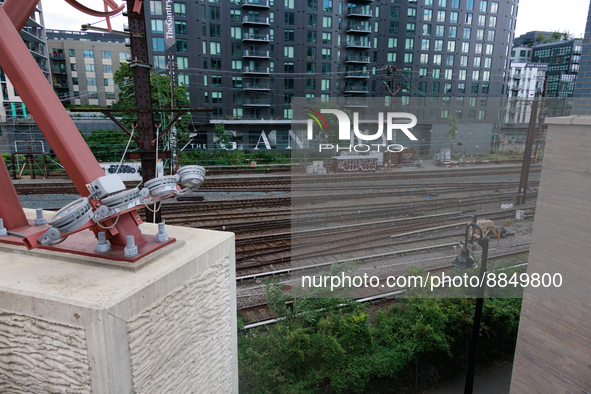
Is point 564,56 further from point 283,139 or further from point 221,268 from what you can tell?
point 221,268

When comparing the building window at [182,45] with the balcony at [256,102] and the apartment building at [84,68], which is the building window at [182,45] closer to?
the balcony at [256,102]

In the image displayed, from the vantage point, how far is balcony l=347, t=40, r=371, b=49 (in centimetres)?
4462

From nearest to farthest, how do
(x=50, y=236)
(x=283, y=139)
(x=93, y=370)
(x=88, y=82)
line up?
1. (x=93, y=370)
2. (x=50, y=236)
3. (x=283, y=139)
4. (x=88, y=82)

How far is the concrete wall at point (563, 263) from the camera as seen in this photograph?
4828 mm

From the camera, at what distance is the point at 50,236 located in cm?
308

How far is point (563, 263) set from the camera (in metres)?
5.09

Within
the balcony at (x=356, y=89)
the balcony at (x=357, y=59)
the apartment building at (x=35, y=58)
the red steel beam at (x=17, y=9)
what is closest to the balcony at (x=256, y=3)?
the balcony at (x=357, y=59)

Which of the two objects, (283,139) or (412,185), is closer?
(412,185)

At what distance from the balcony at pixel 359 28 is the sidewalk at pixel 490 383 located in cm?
4274

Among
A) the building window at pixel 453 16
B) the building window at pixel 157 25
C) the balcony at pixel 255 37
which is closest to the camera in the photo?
the building window at pixel 157 25

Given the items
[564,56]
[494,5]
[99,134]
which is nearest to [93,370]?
[99,134]

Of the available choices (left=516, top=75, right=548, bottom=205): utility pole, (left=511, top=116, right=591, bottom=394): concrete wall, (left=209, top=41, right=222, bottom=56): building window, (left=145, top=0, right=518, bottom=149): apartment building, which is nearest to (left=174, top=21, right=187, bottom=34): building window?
(left=145, top=0, right=518, bottom=149): apartment building

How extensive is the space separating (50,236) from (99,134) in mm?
29888

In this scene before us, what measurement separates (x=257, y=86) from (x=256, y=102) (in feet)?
5.87
